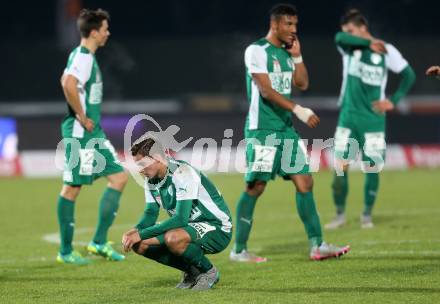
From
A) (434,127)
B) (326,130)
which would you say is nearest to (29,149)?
(326,130)

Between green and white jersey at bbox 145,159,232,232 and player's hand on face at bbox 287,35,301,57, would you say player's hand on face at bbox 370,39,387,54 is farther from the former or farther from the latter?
green and white jersey at bbox 145,159,232,232

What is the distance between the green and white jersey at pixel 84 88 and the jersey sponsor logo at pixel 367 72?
3157 mm

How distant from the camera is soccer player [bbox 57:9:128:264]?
885cm

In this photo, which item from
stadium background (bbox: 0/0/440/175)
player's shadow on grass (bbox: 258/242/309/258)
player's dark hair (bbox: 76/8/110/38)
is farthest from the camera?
stadium background (bbox: 0/0/440/175)

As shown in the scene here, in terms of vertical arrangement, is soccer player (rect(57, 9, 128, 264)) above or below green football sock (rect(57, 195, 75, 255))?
above

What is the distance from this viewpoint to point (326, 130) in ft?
56.1

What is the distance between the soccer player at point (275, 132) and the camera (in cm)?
850

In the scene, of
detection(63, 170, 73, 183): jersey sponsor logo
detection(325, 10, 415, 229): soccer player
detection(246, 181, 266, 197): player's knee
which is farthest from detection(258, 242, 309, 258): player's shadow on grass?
detection(63, 170, 73, 183): jersey sponsor logo

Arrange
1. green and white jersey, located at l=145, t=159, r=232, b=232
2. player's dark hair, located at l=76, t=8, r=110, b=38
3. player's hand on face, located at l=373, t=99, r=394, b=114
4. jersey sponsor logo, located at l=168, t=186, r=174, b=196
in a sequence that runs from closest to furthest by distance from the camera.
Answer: green and white jersey, located at l=145, t=159, r=232, b=232 < jersey sponsor logo, located at l=168, t=186, r=174, b=196 < player's dark hair, located at l=76, t=8, r=110, b=38 < player's hand on face, located at l=373, t=99, r=394, b=114

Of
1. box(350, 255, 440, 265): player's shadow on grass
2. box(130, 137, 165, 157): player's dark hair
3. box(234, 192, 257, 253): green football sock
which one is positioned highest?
box(130, 137, 165, 157): player's dark hair

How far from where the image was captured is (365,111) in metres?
10.9

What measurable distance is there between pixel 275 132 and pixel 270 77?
479 millimetres

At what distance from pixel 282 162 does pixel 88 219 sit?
413cm

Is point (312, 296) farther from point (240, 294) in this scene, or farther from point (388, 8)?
point (388, 8)
